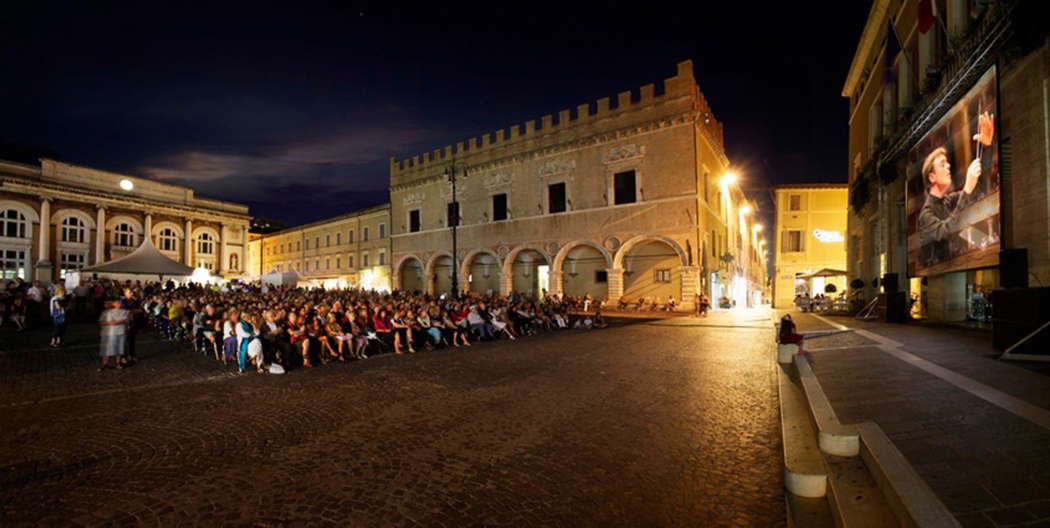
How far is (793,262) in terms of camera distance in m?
36.1

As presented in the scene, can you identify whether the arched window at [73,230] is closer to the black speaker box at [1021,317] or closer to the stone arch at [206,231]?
the stone arch at [206,231]

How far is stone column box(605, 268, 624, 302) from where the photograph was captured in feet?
81.6

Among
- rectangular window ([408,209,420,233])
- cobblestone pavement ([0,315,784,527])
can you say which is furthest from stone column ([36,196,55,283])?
cobblestone pavement ([0,315,784,527])

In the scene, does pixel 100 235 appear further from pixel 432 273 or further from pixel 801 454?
pixel 801 454

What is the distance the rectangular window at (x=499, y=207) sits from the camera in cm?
3000

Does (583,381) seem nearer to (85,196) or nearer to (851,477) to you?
(851,477)

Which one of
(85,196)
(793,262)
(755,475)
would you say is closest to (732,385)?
(755,475)

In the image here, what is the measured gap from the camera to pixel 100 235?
123ft

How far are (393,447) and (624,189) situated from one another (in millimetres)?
22410

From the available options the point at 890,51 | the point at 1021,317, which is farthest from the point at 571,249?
the point at 1021,317

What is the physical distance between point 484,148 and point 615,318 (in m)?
15.6

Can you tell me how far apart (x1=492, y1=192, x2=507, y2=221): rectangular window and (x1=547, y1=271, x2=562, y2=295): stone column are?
545 centimetres

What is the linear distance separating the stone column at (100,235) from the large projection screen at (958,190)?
51672 millimetres

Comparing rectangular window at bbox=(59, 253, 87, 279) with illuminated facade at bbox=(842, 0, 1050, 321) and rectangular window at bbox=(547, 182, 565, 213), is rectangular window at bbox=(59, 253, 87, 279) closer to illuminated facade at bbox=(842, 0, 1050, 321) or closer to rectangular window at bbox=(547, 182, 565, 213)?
rectangular window at bbox=(547, 182, 565, 213)
